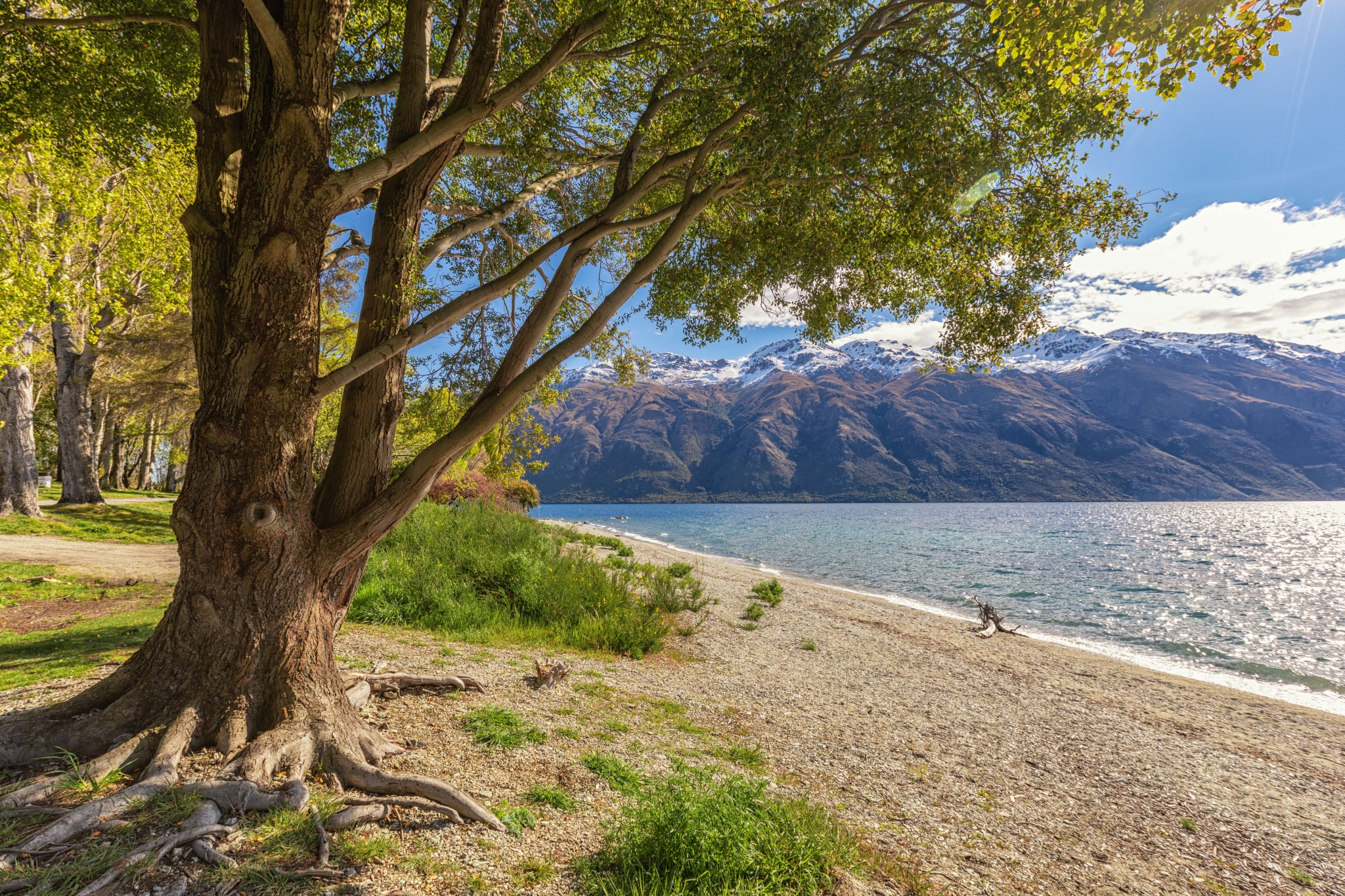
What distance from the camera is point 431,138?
3668mm

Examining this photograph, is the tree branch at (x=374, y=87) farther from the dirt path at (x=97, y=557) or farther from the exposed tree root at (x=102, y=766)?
the dirt path at (x=97, y=557)

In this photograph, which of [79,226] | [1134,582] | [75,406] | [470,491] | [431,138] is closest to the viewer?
[431,138]

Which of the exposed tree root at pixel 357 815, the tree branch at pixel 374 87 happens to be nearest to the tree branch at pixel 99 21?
the tree branch at pixel 374 87

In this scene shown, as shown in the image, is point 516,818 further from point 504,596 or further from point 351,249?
point 504,596

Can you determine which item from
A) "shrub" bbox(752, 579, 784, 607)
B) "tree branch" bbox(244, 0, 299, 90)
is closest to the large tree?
"tree branch" bbox(244, 0, 299, 90)

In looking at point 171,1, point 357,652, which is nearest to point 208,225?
point 171,1

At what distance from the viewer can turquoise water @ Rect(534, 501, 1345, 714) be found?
15094 millimetres

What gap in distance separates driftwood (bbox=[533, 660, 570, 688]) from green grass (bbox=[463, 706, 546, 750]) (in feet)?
3.60

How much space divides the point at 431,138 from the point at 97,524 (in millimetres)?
19984

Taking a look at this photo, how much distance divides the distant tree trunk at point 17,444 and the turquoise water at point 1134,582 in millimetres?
28714

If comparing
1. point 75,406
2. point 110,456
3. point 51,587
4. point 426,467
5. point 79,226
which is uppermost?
point 79,226

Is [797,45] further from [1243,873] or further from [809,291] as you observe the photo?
[1243,873]

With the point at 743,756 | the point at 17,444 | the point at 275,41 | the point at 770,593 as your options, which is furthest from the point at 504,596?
the point at 17,444

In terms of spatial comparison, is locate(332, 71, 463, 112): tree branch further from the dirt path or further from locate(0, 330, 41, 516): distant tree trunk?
locate(0, 330, 41, 516): distant tree trunk
